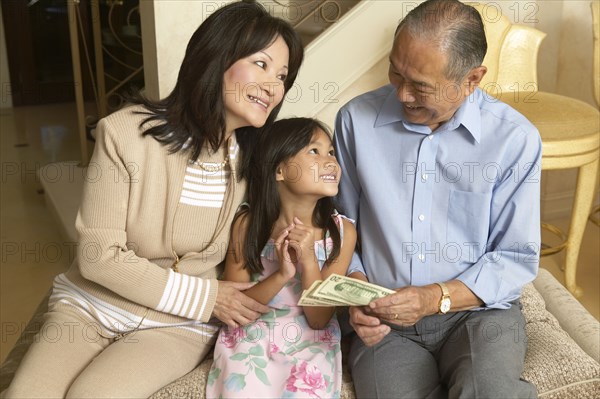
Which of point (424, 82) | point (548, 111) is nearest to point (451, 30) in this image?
point (424, 82)

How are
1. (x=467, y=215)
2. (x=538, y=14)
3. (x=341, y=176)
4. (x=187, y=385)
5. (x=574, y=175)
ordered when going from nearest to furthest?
1. (x=187, y=385)
2. (x=467, y=215)
3. (x=341, y=176)
4. (x=538, y=14)
5. (x=574, y=175)

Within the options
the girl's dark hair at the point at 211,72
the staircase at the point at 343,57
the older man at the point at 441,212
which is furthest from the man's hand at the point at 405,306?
the staircase at the point at 343,57

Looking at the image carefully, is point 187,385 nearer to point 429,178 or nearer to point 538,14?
point 429,178

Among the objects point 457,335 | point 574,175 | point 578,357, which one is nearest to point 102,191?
point 457,335

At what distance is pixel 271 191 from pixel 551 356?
84 cm

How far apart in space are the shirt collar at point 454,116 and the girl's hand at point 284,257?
16.3 inches

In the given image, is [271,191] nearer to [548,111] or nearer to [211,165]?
[211,165]

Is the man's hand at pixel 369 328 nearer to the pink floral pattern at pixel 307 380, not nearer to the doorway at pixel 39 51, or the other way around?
the pink floral pattern at pixel 307 380

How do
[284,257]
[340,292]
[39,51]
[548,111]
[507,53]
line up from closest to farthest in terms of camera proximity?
1. [340,292]
2. [284,257]
3. [548,111]
4. [507,53]
5. [39,51]

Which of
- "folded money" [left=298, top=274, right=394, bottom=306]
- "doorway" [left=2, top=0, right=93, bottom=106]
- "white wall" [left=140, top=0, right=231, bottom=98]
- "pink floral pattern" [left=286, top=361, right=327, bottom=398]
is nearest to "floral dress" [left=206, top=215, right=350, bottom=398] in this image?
"pink floral pattern" [left=286, top=361, right=327, bottom=398]

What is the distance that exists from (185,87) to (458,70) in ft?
2.39

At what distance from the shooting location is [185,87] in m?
2.14

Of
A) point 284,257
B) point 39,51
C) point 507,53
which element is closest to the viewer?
point 284,257

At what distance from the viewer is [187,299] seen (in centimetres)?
204
